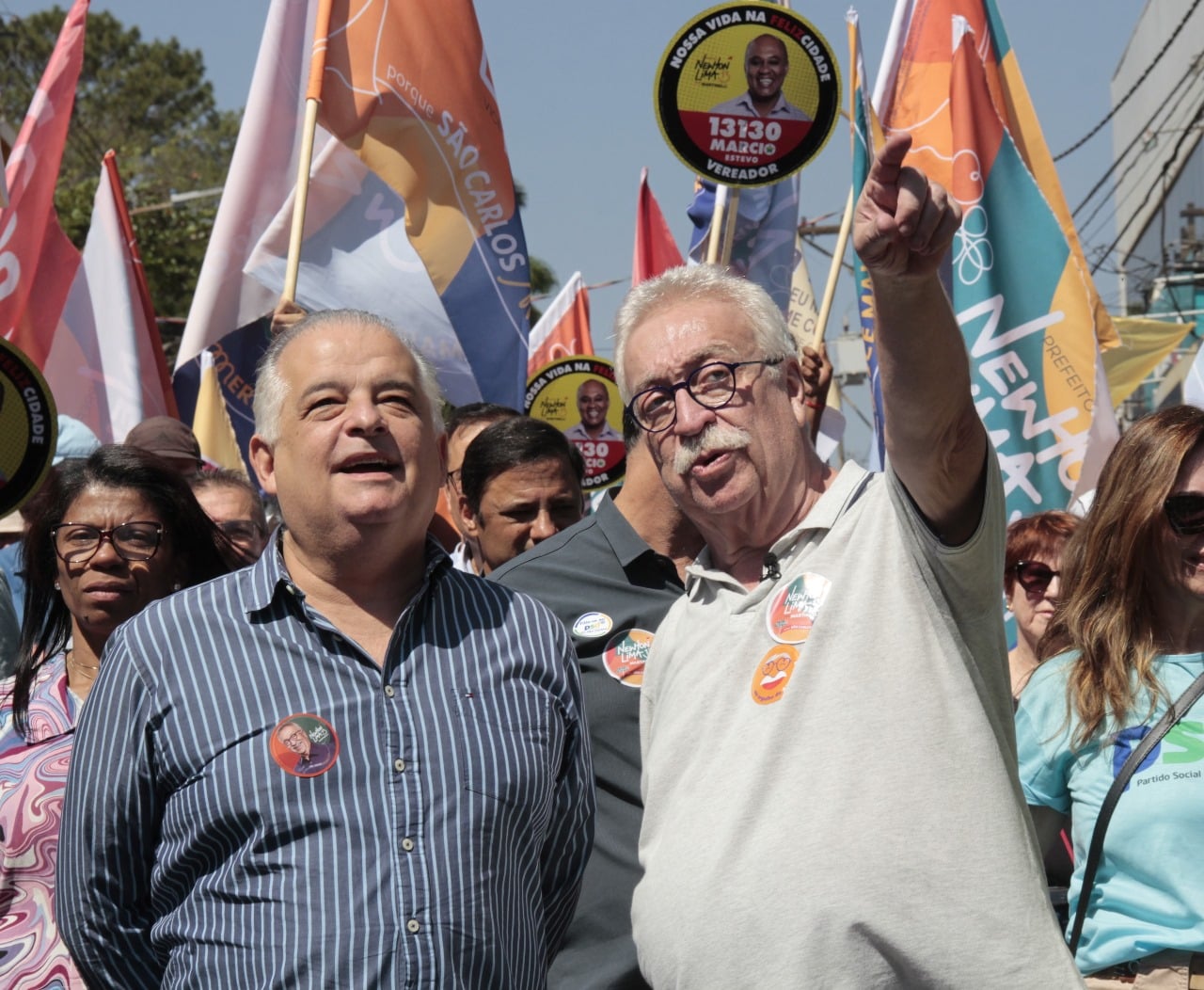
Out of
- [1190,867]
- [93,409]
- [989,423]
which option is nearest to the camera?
[1190,867]

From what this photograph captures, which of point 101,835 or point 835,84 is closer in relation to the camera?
point 101,835

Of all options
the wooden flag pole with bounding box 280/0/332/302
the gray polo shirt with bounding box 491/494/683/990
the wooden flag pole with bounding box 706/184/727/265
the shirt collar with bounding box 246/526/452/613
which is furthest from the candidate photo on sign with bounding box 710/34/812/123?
the shirt collar with bounding box 246/526/452/613

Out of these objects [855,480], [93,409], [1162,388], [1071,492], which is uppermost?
[855,480]

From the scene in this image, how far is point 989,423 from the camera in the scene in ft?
20.6

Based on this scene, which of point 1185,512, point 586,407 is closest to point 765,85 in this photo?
point 1185,512

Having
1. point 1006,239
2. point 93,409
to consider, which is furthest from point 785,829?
point 93,409

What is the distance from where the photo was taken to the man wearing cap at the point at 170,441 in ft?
19.2

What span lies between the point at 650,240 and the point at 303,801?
27.9 ft

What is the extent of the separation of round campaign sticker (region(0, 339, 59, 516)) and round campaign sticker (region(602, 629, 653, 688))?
196cm

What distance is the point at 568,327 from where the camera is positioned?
12500mm

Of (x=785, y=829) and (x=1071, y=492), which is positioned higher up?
(x=785, y=829)

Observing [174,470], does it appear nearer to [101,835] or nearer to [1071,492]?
[101,835]

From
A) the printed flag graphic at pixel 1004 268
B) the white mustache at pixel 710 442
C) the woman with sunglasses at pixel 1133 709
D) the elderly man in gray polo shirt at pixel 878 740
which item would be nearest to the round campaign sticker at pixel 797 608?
the elderly man in gray polo shirt at pixel 878 740

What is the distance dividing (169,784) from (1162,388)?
3056cm
